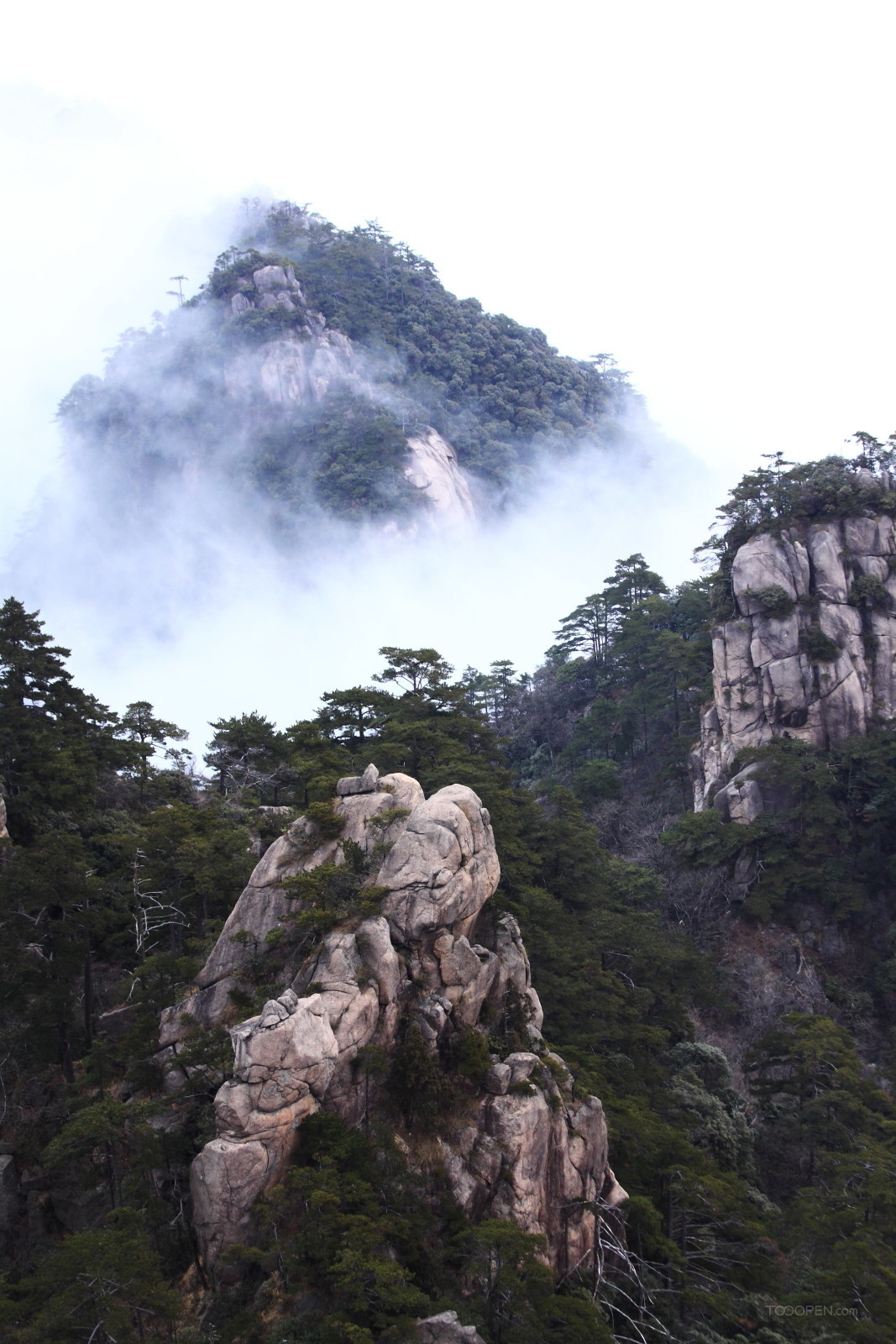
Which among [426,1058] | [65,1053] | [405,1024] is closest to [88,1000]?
[65,1053]

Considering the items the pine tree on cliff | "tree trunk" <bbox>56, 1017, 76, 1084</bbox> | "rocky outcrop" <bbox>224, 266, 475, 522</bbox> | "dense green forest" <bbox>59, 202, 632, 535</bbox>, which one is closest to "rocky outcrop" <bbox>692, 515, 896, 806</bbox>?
the pine tree on cliff

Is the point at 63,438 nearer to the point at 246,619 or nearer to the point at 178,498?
the point at 178,498

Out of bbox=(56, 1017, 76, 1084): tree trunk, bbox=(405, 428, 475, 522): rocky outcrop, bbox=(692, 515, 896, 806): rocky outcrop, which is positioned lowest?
bbox=(56, 1017, 76, 1084): tree trunk

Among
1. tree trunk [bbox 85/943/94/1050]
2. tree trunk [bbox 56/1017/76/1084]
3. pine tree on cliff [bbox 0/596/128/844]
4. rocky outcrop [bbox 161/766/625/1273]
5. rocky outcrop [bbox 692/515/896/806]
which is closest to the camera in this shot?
rocky outcrop [bbox 161/766/625/1273]

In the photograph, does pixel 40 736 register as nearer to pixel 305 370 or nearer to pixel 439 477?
pixel 439 477

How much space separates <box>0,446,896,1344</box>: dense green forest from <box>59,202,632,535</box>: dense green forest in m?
46.9

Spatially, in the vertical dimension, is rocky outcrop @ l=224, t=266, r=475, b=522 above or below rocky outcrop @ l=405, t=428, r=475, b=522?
above

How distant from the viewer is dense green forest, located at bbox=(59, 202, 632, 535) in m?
84.7

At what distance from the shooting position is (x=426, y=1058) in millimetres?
17297

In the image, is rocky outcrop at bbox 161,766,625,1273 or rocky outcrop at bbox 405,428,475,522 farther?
rocky outcrop at bbox 405,428,475,522

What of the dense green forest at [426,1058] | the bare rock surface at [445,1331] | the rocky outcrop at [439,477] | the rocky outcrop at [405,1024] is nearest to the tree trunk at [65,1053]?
the dense green forest at [426,1058]

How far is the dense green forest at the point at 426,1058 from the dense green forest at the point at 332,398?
4695cm

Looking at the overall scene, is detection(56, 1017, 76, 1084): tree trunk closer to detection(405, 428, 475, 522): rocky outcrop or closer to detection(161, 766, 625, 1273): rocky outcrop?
detection(161, 766, 625, 1273): rocky outcrop

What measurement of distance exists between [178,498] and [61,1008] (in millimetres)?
76009
